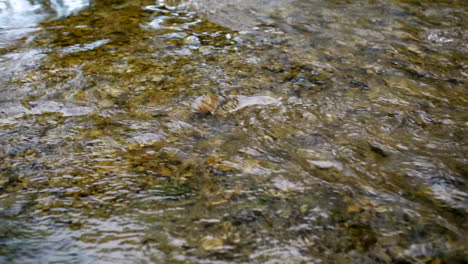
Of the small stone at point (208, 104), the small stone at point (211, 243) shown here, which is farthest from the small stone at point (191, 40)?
the small stone at point (211, 243)

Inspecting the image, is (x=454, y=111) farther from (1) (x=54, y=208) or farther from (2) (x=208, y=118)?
(1) (x=54, y=208)

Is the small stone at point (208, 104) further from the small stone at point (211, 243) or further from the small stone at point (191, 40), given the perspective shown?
the small stone at point (211, 243)

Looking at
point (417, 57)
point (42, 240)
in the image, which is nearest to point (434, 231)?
point (42, 240)

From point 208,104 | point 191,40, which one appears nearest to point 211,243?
point 208,104

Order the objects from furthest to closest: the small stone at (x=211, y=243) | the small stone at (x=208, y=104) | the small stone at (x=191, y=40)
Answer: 1. the small stone at (x=191, y=40)
2. the small stone at (x=208, y=104)
3. the small stone at (x=211, y=243)

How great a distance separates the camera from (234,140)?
2912mm

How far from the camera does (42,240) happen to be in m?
2.06

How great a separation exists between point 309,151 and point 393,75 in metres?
1.52

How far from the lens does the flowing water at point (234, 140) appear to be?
209 cm

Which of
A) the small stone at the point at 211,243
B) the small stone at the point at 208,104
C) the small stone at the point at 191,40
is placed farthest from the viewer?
the small stone at the point at 191,40

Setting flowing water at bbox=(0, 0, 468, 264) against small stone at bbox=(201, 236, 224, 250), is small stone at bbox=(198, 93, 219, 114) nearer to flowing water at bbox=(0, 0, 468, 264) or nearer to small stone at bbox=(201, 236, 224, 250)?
flowing water at bbox=(0, 0, 468, 264)

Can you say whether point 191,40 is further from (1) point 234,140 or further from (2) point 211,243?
(2) point 211,243

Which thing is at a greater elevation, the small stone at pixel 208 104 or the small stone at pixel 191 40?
the small stone at pixel 191 40

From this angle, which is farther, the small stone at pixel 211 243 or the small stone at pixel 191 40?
the small stone at pixel 191 40
